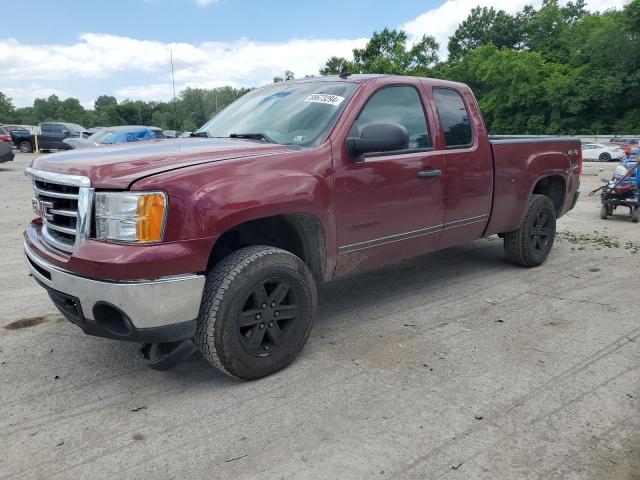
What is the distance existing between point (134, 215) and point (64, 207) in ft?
2.07

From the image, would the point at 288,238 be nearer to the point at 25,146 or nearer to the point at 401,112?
the point at 401,112

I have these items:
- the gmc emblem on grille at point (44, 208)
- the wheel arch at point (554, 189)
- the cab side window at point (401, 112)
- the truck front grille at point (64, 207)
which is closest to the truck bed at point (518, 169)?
the wheel arch at point (554, 189)

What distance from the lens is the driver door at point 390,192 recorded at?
11.9ft

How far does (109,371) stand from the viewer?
337 centimetres

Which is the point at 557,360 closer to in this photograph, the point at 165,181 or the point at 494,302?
the point at 494,302

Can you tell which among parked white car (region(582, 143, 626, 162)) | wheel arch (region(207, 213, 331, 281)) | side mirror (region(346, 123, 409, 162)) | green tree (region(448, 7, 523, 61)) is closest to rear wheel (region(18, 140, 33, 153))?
wheel arch (region(207, 213, 331, 281))

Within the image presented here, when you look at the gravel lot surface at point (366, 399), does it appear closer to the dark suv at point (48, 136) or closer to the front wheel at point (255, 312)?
the front wheel at point (255, 312)

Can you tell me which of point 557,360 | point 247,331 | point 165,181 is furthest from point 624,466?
point 165,181

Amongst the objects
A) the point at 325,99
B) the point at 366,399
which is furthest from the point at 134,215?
the point at 325,99

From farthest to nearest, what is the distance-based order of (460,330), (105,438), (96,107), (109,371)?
(96,107)
(460,330)
(109,371)
(105,438)

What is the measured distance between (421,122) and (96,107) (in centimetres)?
12989

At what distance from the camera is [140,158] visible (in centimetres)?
298

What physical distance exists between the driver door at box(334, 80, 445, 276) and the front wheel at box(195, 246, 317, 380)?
53cm

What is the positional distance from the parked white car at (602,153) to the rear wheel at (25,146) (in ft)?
107
